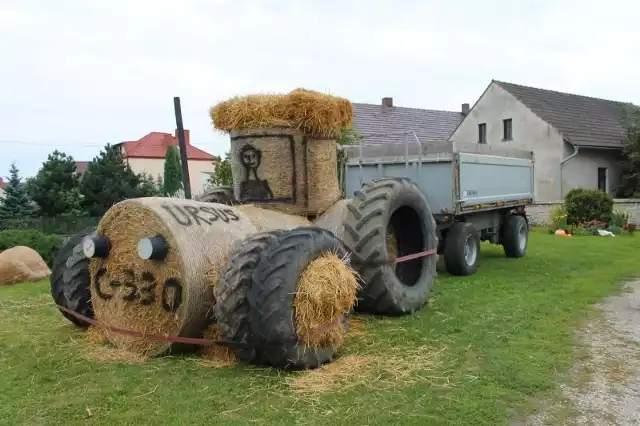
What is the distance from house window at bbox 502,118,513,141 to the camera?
91.5ft

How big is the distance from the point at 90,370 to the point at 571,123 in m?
25.9

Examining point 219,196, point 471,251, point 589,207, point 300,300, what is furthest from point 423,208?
point 589,207

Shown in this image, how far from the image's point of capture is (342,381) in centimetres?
461

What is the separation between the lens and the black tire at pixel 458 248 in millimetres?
9875

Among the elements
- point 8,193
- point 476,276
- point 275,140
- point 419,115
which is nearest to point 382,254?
point 275,140

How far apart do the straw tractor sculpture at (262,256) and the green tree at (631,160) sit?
2032 centimetres

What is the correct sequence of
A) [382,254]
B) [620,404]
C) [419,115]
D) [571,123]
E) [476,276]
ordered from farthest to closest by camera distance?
[419,115]
[571,123]
[476,276]
[382,254]
[620,404]

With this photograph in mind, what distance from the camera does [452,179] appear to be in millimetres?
9609

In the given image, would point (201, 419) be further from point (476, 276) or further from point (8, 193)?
point (8, 193)

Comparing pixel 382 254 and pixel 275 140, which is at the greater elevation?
pixel 275 140

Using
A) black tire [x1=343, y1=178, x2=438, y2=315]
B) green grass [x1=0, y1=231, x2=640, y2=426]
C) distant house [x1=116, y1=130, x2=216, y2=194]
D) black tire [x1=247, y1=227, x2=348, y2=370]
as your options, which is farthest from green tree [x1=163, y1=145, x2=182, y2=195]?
black tire [x1=247, y1=227, x2=348, y2=370]

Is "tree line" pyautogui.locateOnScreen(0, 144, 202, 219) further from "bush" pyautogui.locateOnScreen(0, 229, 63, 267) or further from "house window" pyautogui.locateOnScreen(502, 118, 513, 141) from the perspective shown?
"house window" pyautogui.locateOnScreen(502, 118, 513, 141)

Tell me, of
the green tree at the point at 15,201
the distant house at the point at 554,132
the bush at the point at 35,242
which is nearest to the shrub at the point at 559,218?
the distant house at the point at 554,132

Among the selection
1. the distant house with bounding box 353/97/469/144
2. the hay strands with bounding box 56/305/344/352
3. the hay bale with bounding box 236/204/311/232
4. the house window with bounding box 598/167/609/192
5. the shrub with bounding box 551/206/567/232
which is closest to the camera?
the hay strands with bounding box 56/305/344/352
